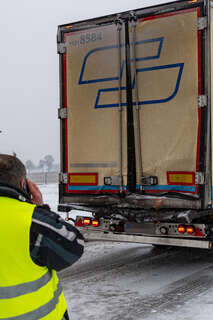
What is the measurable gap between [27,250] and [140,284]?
4361 millimetres

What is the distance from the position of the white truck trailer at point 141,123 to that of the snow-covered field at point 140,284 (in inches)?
20.4

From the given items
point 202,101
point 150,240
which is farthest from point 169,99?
point 150,240

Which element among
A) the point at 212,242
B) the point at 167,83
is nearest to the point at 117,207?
the point at 212,242

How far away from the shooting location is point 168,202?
625 cm

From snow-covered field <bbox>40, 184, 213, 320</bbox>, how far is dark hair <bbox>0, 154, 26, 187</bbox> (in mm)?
3056

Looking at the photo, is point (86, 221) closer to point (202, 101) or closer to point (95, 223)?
point (95, 223)

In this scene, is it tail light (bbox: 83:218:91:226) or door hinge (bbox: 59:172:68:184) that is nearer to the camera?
tail light (bbox: 83:218:91:226)

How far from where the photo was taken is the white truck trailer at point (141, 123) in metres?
6.08

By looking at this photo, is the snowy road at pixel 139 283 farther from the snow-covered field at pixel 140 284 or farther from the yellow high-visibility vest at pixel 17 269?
the yellow high-visibility vest at pixel 17 269

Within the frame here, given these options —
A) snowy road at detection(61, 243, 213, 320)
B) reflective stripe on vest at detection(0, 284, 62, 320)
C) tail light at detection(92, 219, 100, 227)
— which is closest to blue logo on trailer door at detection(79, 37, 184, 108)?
tail light at detection(92, 219, 100, 227)

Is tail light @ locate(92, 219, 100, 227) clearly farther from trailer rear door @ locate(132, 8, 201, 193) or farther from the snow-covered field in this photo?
trailer rear door @ locate(132, 8, 201, 193)

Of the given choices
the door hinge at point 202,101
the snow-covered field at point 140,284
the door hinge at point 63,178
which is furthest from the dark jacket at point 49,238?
the door hinge at point 63,178

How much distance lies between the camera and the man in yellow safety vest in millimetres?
1921

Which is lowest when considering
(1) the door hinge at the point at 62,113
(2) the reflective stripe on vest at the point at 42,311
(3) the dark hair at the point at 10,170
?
(2) the reflective stripe on vest at the point at 42,311
